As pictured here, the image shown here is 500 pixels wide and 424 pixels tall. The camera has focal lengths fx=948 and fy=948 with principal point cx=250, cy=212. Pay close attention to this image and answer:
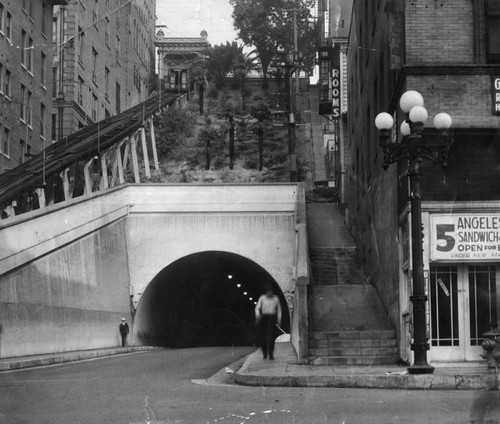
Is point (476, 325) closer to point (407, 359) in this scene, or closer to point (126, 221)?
point (407, 359)

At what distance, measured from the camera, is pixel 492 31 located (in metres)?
19.0

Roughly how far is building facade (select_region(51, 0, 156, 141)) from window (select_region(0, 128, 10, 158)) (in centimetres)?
243

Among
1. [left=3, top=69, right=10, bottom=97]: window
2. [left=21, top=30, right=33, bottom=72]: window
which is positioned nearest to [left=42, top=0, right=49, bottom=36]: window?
[left=21, top=30, right=33, bottom=72]: window

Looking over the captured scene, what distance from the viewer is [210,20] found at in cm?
1426

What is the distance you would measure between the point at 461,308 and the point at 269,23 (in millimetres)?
8928

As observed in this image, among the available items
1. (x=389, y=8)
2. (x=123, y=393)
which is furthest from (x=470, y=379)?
(x=389, y=8)

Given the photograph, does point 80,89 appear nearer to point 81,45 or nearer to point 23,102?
point 81,45

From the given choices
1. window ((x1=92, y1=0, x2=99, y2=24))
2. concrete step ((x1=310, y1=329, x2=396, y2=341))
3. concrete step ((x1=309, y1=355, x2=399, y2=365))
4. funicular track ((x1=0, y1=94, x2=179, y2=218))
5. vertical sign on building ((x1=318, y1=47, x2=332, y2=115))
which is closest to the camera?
concrete step ((x1=309, y1=355, x2=399, y2=365))

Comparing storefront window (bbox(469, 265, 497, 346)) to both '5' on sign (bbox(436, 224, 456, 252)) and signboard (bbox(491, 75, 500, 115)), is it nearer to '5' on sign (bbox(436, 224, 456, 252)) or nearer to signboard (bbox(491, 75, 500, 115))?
'5' on sign (bbox(436, 224, 456, 252))

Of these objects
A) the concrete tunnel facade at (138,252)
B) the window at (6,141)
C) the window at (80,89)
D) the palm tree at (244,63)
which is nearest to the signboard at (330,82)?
the concrete tunnel facade at (138,252)

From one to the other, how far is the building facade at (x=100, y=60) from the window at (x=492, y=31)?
6.70 meters

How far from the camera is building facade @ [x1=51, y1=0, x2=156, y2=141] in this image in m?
22.8

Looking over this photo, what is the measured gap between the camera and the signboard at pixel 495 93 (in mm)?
18469

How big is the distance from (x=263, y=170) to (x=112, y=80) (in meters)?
9.21
